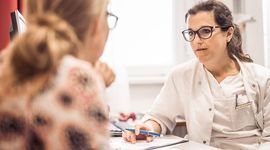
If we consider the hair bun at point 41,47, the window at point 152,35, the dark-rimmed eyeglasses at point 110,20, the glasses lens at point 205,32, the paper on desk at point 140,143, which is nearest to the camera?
the hair bun at point 41,47

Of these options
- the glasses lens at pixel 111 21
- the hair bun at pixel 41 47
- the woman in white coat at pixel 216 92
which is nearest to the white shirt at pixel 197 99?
the woman in white coat at pixel 216 92

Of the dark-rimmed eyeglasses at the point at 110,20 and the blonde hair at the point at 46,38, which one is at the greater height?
the dark-rimmed eyeglasses at the point at 110,20

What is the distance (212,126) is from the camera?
1742mm

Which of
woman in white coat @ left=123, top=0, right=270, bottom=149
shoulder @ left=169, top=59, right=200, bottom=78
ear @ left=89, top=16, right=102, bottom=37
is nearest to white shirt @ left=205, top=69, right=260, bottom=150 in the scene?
woman in white coat @ left=123, top=0, right=270, bottom=149

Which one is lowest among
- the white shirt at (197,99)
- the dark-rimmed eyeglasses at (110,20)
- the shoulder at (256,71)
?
the white shirt at (197,99)

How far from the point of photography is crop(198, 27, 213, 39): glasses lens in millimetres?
1826

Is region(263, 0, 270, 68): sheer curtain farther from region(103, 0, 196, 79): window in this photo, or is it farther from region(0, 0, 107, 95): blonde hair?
region(0, 0, 107, 95): blonde hair

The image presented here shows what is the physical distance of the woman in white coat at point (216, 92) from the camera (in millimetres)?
1733

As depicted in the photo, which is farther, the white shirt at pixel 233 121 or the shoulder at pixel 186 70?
the shoulder at pixel 186 70

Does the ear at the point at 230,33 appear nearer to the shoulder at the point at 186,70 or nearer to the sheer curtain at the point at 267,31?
the shoulder at the point at 186,70

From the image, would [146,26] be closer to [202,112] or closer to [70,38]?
[202,112]

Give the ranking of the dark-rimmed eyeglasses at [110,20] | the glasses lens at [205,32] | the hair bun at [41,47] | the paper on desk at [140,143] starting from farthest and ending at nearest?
the glasses lens at [205,32] → the paper on desk at [140,143] → the dark-rimmed eyeglasses at [110,20] → the hair bun at [41,47]

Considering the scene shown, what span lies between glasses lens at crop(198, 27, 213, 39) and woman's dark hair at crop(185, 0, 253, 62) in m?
0.08

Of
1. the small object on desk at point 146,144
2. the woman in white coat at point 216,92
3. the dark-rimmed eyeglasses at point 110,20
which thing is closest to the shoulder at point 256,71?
the woman in white coat at point 216,92
